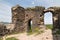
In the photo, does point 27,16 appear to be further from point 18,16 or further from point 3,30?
point 3,30

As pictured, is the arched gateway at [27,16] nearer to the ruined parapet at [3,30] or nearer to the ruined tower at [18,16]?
the ruined tower at [18,16]

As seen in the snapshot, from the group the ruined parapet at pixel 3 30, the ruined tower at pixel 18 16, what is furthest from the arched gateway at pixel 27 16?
the ruined parapet at pixel 3 30

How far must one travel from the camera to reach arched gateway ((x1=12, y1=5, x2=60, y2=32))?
1040 inches

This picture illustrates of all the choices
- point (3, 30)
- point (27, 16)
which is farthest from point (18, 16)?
point (3, 30)

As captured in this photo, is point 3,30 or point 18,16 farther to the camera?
point 18,16

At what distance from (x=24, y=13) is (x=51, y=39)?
10.1 meters

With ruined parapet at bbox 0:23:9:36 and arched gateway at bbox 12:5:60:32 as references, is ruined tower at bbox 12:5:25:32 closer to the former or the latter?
arched gateway at bbox 12:5:60:32

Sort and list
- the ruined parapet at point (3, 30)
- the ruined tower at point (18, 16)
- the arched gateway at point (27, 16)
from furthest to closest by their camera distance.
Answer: the ruined tower at point (18, 16)
the arched gateway at point (27, 16)
the ruined parapet at point (3, 30)

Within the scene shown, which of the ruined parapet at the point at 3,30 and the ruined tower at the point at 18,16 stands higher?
the ruined tower at the point at 18,16

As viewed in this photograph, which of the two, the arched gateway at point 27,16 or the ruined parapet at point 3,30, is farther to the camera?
the arched gateway at point 27,16

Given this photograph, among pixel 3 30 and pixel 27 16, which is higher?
pixel 27 16

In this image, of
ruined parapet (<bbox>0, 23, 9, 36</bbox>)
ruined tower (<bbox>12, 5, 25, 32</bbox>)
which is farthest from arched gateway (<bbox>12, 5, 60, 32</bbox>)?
ruined parapet (<bbox>0, 23, 9, 36</bbox>)

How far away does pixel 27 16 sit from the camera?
27453 millimetres

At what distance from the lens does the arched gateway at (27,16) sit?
26422mm
